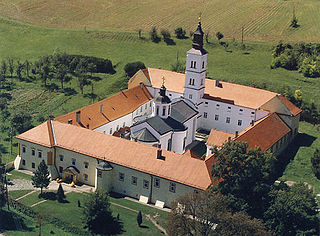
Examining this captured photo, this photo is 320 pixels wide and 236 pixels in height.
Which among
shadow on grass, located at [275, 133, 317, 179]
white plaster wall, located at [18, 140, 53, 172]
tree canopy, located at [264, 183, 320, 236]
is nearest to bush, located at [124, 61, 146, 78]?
shadow on grass, located at [275, 133, 317, 179]

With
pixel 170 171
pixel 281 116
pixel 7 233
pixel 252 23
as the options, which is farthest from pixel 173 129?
pixel 252 23

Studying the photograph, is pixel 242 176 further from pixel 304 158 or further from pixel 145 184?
pixel 304 158

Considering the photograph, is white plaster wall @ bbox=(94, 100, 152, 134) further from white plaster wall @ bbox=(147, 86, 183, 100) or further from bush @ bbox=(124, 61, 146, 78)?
bush @ bbox=(124, 61, 146, 78)

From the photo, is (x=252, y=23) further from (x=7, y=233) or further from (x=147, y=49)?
(x=7, y=233)

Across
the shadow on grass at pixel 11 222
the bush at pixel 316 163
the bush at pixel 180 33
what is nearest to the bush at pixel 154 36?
the bush at pixel 180 33

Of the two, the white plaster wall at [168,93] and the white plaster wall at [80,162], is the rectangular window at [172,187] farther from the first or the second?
the white plaster wall at [168,93]

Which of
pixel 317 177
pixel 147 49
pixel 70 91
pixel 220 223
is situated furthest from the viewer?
pixel 147 49
